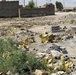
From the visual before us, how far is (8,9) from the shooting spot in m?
32.4

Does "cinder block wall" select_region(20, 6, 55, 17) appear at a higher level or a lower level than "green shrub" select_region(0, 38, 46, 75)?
lower

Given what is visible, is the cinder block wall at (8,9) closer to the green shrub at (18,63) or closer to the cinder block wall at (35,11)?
the cinder block wall at (35,11)

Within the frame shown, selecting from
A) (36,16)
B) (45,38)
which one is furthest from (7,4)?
(45,38)

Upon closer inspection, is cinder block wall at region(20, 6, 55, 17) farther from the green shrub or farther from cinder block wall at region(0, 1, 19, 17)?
the green shrub

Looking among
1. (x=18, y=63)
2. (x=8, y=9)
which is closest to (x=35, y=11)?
(x=8, y=9)

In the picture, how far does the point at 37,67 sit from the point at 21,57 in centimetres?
46

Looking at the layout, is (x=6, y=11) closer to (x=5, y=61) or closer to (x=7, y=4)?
(x=7, y=4)

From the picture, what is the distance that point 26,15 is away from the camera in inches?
1298

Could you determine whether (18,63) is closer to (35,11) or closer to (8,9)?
(8,9)

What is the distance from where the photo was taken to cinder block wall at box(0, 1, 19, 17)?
105 ft

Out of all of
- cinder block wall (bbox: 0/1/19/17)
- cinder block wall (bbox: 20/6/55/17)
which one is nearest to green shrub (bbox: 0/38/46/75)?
cinder block wall (bbox: 20/6/55/17)

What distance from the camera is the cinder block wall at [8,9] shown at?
105 ft

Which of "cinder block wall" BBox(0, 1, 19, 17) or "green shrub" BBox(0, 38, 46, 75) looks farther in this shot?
"cinder block wall" BBox(0, 1, 19, 17)

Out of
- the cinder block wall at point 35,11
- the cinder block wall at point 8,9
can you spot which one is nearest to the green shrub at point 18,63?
the cinder block wall at point 35,11
